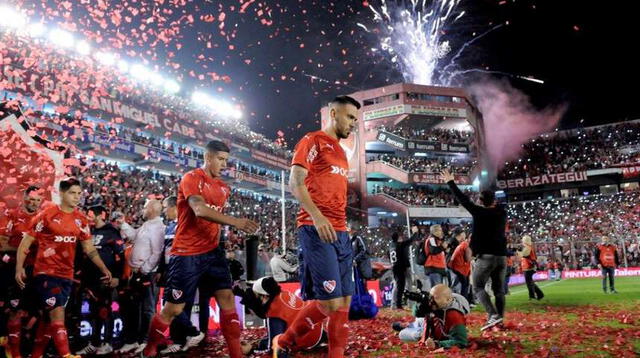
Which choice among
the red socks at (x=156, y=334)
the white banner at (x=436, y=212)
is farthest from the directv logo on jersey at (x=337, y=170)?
the white banner at (x=436, y=212)

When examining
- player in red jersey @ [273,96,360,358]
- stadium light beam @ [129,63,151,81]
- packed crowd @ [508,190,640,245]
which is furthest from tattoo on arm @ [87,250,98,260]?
stadium light beam @ [129,63,151,81]

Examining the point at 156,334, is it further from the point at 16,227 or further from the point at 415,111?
the point at 415,111

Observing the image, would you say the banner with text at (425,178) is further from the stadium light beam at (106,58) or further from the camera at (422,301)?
the camera at (422,301)

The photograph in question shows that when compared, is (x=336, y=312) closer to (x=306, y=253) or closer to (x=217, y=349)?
(x=306, y=253)

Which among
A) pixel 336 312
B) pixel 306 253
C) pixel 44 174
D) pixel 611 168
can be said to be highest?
pixel 611 168

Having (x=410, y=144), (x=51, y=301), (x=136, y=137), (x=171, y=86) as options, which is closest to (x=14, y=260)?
(x=51, y=301)

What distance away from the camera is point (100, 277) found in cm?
721

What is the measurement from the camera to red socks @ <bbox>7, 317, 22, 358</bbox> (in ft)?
19.0

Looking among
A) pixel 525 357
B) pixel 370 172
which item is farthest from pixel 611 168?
pixel 525 357

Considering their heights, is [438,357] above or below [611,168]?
below

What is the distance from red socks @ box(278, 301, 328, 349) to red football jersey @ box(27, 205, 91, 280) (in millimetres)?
3249

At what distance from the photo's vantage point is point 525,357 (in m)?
5.29

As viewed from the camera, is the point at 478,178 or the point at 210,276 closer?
the point at 210,276

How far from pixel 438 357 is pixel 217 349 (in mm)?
3461
